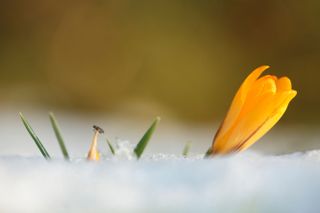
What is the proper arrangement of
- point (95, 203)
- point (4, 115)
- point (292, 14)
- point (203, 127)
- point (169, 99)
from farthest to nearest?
point (292, 14) → point (169, 99) → point (203, 127) → point (4, 115) → point (95, 203)

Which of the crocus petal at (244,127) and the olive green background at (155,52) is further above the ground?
the olive green background at (155,52)

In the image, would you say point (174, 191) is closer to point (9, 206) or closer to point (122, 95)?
point (9, 206)

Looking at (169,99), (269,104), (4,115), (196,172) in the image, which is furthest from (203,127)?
(196,172)

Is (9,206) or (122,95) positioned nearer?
(9,206)

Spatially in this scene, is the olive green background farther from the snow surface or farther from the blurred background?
the snow surface

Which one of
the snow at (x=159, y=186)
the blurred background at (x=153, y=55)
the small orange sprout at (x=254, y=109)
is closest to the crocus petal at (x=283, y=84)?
the small orange sprout at (x=254, y=109)

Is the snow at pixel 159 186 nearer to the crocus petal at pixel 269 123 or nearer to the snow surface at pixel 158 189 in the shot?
the snow surface at pixel 158 189

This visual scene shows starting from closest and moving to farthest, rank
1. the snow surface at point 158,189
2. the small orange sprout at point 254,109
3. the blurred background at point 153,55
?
the snow surface at point 158,189 → the small orange sprout at point 254,109 → the blurred background at point 153,55

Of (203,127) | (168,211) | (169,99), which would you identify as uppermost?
(169,99)
